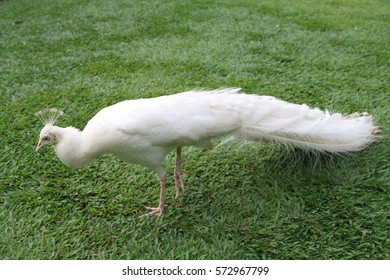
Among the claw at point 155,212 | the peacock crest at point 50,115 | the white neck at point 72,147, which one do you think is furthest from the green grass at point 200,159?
the peacock crest at point 50,115

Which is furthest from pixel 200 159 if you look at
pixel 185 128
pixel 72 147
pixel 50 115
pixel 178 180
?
pixel 50 115

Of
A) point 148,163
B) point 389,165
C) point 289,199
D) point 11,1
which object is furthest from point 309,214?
point 11,1

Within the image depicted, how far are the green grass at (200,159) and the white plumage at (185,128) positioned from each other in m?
0.24

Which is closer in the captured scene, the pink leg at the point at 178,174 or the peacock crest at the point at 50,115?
the peacock crest at the point at 50,115

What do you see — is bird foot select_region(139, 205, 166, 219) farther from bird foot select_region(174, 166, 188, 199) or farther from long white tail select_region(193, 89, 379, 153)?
long white tail select_region(193, 89, 379, 153)

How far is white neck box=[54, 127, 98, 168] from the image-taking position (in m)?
2.31

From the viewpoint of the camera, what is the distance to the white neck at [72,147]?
2.31m

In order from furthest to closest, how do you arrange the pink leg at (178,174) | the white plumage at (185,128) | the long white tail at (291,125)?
the pink leg at (178,174) → the long white tail at (291,125) → the white plumage at (185,128)

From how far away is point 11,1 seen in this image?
8.53m

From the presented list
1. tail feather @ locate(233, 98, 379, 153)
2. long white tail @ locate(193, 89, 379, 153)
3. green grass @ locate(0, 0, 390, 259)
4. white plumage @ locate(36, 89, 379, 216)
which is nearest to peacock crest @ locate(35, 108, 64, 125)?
white plumage @ locate(36, 89, 379, 216)

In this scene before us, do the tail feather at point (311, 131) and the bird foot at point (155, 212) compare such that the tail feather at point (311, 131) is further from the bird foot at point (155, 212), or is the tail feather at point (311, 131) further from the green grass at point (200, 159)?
the bird foot at point (155, 212)

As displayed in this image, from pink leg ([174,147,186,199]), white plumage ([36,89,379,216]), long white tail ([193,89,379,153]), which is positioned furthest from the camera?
pink leg ([174,147,186,199])

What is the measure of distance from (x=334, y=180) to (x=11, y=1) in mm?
8554

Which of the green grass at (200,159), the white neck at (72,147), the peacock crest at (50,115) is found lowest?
the green grass at (200,159)
